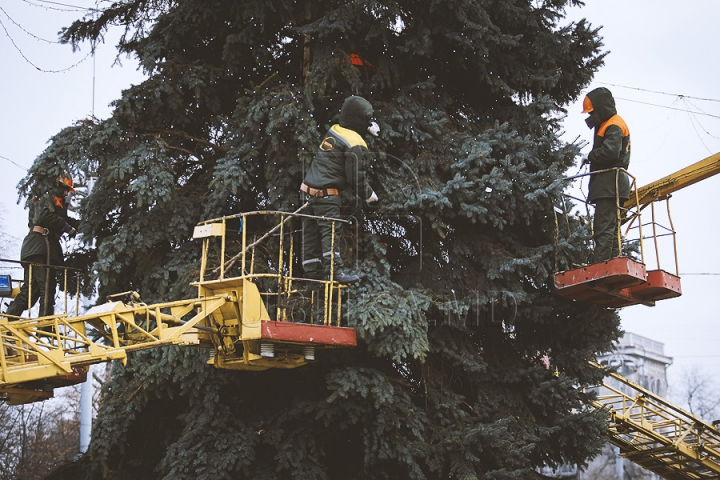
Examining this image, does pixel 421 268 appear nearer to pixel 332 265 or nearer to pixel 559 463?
pixel 332 265

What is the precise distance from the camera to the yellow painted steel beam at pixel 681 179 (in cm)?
1269

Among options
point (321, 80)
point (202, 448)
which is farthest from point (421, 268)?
point (202, 448)

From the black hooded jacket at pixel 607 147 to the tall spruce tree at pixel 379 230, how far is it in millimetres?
621

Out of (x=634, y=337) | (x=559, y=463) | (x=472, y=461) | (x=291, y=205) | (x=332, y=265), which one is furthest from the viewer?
(x=634, y=337)

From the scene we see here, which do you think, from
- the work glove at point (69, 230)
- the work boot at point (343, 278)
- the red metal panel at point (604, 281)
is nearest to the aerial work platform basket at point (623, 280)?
the red metal panel at point (604, 281)

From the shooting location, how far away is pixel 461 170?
38.9 ft

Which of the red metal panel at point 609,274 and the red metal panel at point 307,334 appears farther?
the red metal panel at point 609,274

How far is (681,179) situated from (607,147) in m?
1.98

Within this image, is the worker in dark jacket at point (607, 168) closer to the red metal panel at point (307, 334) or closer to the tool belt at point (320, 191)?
the tool belt at point (320, 191)

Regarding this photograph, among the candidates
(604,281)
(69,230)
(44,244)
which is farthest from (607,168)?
(44,244)

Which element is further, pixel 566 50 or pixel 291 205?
pixel 566 50

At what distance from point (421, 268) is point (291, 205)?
7.04ft

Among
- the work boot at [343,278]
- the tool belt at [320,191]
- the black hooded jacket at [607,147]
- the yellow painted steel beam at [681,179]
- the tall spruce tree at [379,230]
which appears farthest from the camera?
the yellow painted steel beam at [681,179]

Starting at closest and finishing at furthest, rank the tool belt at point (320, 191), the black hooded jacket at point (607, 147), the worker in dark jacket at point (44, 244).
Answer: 1. the tool belt at point (320, 191)
2. the black hooded jacket at point (607, 147)
3. the worker in dark jacket at point (44, 244)
